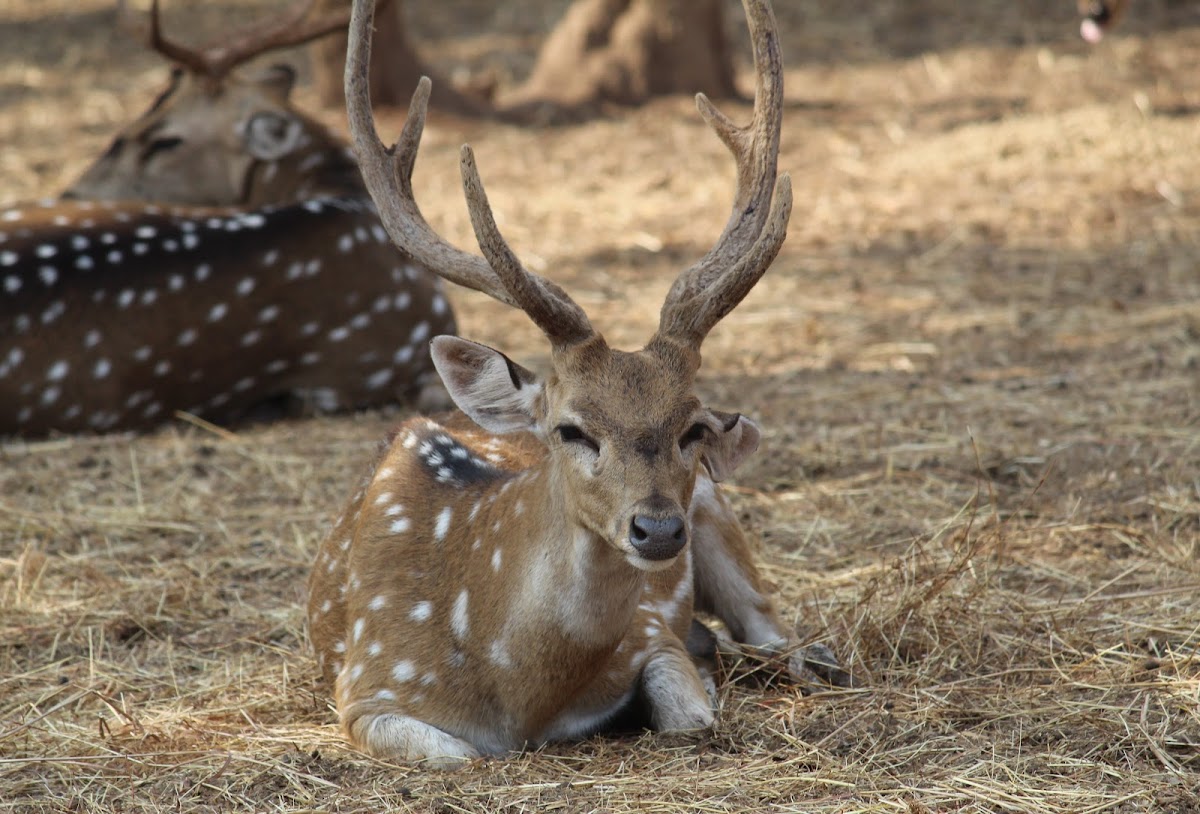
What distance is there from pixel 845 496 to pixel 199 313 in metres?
2.81

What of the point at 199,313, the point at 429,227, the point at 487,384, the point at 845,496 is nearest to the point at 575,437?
the point at 487,384

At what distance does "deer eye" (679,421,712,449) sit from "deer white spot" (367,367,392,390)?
3.60 metres

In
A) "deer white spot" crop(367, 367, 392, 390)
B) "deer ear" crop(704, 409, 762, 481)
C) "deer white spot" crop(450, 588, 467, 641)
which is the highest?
"deer ear" crop(704, 409, 762, 481)

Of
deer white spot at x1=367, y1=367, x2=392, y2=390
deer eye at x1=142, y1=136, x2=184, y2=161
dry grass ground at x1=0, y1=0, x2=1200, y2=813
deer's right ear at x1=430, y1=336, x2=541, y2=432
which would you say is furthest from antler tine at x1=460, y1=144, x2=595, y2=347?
deer eye at x1=142, y1=136, x2=184, y2=161

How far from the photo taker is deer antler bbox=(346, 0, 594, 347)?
3514mm

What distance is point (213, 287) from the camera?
21.7ft

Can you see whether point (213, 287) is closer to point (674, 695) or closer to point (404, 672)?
point (404, 672)

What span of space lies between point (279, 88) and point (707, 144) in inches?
156

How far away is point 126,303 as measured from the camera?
21.3 ft

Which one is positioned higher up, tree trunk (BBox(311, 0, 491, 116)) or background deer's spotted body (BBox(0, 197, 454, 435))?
background deer's spotted body (BBox(0, 197, 454, 435))

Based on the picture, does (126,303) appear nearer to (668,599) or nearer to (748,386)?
(748,386)

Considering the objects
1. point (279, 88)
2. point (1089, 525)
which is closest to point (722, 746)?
point (1089, 525)

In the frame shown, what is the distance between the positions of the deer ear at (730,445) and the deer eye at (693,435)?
0.10 metres

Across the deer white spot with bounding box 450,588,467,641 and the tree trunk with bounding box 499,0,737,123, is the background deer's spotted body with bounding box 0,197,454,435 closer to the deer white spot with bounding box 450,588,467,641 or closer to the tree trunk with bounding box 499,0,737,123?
the deer white spot with bounding box 450,588,467,641
